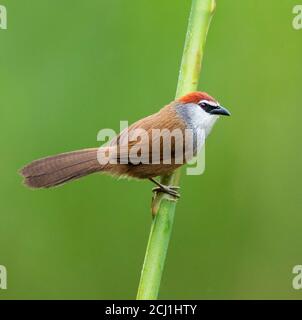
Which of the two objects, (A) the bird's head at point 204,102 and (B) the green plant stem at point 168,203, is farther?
(A) the bird's head at point 204,102

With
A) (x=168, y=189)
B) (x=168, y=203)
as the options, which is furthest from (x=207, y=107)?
(x=168, y=203)

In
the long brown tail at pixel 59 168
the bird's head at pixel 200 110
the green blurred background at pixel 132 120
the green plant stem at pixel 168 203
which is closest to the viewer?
the green plant stem at pixel 168 203

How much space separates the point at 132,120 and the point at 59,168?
981mm

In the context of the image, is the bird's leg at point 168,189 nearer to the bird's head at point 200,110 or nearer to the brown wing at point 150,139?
the brown wing at point 150,139

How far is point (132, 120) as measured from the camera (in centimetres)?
339

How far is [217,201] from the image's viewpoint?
3635mm

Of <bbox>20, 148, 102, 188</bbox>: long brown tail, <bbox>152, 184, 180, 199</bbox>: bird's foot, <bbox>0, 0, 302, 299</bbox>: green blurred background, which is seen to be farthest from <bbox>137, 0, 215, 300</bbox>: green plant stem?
<bbox>0, 0, 302, 299</bbox>: green blurred background

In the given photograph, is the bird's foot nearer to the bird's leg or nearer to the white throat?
the bird's leg

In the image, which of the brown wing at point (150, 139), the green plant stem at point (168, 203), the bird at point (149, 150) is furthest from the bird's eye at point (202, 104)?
the green plant stem at point (168, 203)

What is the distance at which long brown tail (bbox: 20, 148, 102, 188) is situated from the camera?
7.61ft

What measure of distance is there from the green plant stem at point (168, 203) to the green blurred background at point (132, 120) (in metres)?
1.19

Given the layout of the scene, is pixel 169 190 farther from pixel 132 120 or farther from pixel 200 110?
pixel 132 120

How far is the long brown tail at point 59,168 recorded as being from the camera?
7.61ft

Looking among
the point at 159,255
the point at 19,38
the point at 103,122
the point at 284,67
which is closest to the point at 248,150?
the point at 284,67
